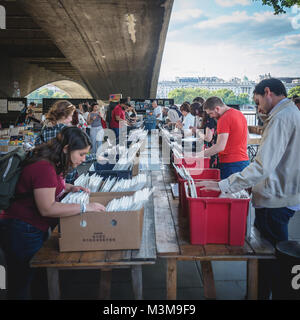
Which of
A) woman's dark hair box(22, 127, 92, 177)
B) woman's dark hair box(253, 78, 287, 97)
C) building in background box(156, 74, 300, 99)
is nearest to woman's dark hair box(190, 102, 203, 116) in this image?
woman's dark hair box(253, 78, 287, 97)

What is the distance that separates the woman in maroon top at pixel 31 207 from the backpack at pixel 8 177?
4 cm

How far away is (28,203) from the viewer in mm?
1857

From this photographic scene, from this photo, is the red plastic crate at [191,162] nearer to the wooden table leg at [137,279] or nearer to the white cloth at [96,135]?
the wooden table leg at [137,279]

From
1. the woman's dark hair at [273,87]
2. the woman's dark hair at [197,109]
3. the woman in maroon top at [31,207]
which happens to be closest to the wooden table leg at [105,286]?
the woman in maroon top at [31,207]

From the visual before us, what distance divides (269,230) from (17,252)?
1572 mm

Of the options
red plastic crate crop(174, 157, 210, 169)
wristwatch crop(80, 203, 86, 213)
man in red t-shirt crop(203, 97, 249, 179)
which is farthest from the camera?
man in red t-shirt crop(203, 97, 249, 179)

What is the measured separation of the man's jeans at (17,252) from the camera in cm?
182

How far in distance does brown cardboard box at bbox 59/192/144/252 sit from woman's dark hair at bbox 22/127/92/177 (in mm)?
411

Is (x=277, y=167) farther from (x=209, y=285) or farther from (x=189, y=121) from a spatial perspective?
(x=189, y=121)

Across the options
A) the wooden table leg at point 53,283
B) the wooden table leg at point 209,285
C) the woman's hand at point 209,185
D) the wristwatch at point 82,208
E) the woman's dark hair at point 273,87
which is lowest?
the wooden table leg at point 209,285

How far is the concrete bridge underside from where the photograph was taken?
11234 millimetres

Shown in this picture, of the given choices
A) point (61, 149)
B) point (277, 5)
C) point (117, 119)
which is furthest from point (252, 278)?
point (277, 5)

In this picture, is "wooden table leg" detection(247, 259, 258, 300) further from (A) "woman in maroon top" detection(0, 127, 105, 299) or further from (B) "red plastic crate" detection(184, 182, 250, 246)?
(A) "woman in maroon top" detection(0, 127, 105, 299)
